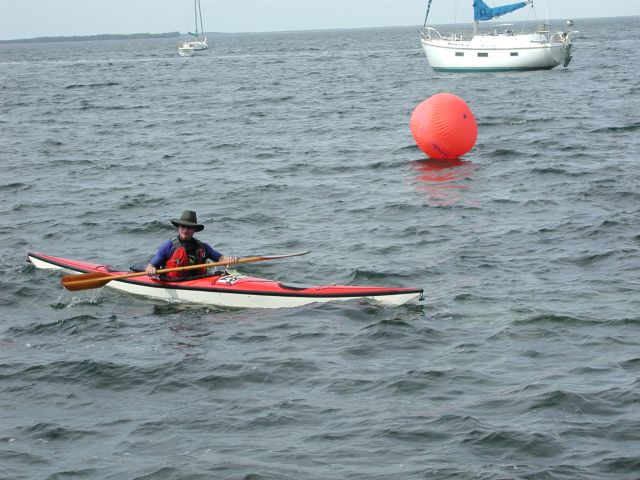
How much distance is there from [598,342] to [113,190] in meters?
12.9

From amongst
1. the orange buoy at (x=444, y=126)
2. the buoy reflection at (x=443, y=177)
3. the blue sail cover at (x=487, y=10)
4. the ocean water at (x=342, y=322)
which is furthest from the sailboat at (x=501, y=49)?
the orange buoy at (x=444, y=126)

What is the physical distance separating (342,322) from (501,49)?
39.0 meters

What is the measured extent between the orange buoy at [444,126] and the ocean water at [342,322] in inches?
23.6

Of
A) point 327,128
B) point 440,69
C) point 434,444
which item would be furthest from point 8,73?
point 434,444

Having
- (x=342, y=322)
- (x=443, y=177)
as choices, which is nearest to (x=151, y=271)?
(x=342, y=322)

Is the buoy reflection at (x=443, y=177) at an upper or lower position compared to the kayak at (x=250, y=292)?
lower

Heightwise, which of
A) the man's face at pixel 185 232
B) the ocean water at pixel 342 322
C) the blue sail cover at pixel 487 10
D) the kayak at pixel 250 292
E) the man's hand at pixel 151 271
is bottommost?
the ocean water at pixel 342 322

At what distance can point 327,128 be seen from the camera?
99.0 feet

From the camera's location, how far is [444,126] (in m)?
19.8

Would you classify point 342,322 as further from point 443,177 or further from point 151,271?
point 443,177

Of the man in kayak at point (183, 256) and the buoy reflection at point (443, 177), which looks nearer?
the man in kayak at point (183, 256)

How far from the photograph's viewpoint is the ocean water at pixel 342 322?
7.93 m

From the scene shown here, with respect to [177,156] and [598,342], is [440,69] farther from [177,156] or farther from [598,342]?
[598,342]

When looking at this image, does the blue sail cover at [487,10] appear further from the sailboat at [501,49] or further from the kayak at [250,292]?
the kayak at [250,292]
